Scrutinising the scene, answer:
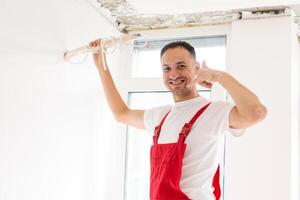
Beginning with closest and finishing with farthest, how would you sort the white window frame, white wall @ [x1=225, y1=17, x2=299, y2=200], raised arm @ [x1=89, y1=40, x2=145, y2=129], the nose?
the nose, raised arm @ [x1=89, y1=40, x2=145, y2=129], white wall @ [x1=225, y1=17, x2=299, y2=200], the white window frame

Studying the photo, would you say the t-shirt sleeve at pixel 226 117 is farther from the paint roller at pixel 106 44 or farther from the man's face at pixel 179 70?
the paint roller at pixel 106 44

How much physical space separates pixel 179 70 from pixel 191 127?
0.94 ft

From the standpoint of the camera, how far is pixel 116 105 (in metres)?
2.24

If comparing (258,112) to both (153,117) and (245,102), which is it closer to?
(245,102)

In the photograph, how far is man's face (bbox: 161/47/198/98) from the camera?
1.85 metres

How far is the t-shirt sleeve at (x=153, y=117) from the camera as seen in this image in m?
1.98

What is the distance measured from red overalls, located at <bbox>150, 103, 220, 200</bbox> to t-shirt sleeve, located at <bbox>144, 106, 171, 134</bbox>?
0.20 metres

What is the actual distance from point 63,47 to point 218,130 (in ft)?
3.61

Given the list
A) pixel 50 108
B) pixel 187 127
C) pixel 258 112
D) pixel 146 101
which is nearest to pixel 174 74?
pixel 187 127

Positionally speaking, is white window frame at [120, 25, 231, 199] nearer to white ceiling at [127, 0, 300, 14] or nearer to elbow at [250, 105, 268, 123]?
white ceiling at [127, 0, 300, 14]

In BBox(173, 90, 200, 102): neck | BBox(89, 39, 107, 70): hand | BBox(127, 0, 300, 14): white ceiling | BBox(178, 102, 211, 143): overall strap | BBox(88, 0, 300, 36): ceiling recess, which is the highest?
BBox(88, 0, 300, 36): ceiling recess

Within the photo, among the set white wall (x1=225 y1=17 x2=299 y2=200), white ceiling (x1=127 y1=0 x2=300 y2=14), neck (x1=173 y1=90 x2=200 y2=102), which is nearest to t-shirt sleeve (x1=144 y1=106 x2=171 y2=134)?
neck (x1=173 y1=90 x2=200 y2=102)

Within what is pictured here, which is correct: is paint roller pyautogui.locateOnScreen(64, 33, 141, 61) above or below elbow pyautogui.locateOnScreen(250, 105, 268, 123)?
above

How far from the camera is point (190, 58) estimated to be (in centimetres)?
188
